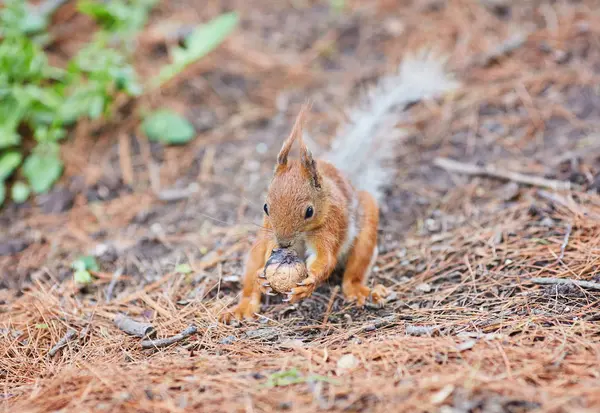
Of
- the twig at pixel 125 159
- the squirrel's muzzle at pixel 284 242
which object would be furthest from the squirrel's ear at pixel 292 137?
the twig at pixel 125 159

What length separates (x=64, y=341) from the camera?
2521mm

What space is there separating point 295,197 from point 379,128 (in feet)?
3.89

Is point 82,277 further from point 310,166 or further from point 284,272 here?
point 310,166

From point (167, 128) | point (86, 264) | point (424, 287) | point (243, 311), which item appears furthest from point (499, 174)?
point (86, 264)

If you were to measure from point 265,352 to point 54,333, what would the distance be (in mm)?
973

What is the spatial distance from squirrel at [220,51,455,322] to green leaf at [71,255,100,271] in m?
0.89

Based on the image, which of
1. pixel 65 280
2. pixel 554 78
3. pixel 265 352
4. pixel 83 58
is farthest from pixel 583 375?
pixel 83 58

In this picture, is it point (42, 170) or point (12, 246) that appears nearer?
point (12, 246)

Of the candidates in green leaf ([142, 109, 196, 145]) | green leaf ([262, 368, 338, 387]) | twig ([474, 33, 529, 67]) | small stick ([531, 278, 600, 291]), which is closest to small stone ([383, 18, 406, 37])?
twig ([474, 33, 529, 67])

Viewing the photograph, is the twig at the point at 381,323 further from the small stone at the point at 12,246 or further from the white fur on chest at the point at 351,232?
the small stone at the point at 12,246

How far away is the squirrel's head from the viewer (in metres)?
2.43

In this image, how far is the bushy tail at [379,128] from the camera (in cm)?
329

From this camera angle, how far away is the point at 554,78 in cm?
397

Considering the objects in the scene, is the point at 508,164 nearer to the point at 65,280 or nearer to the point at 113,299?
the point at 113,299
